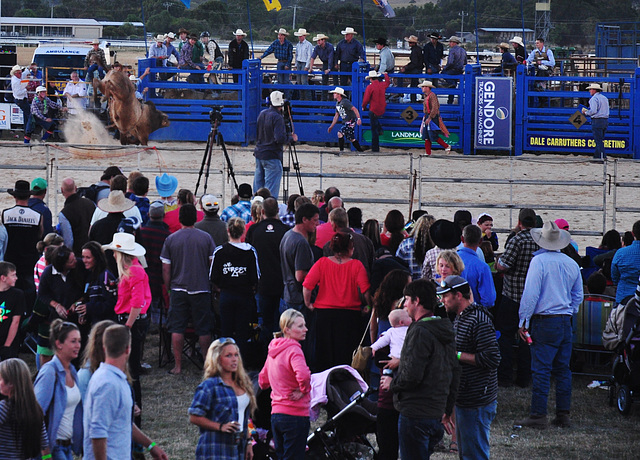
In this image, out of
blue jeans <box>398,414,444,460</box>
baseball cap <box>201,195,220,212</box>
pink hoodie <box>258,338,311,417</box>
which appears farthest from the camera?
baseball cap <box>201,195,220,212</box>

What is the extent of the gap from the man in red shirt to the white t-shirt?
16.6m

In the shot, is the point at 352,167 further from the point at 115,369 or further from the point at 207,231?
the point at 115,369

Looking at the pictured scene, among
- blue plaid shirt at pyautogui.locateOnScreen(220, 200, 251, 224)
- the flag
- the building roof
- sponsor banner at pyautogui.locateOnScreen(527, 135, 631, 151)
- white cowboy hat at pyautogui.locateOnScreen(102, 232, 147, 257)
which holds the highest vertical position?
the building roof

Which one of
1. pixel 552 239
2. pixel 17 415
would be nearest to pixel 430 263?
pixel 552 239

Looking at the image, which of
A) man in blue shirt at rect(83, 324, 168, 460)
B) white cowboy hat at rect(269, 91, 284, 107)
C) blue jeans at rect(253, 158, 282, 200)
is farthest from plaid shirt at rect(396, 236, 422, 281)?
white cowboy hat at rect(269, 91, 284, 107)

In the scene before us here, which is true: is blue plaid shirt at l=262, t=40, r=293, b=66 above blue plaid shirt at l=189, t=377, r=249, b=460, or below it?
above

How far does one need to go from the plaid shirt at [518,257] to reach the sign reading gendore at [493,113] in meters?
13.2

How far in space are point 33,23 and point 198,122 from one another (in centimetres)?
3808

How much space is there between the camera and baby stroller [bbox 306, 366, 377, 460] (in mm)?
6289

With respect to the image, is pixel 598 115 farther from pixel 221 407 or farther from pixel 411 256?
pixel 221 407

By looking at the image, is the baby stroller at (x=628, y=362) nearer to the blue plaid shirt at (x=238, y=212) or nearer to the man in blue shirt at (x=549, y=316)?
the man in blue shirt at (x=549, y=316)

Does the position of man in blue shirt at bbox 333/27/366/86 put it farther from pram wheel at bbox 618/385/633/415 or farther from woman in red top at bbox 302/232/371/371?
pram wheel at bbox 618/385/633/415

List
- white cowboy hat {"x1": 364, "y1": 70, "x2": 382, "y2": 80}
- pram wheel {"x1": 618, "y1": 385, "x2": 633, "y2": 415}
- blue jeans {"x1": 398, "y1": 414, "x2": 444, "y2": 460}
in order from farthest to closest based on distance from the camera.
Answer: white cowboy hat {"x1": 364, "y1": 70, "x2": 382, "y2": 80} → pram wheel {"x1": 618, "y1": 385, "x2": 633, "y2": 415} → blue jeans {"x1": 398, "y1": 414, "x2": 444, "y2": 460}

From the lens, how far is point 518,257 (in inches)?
328
